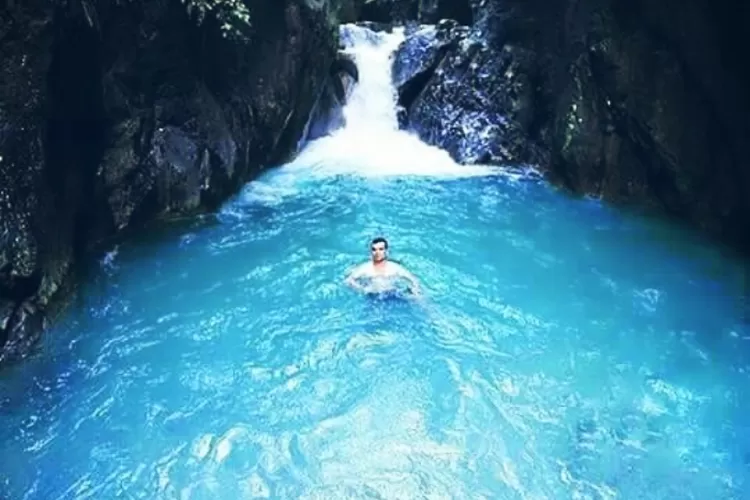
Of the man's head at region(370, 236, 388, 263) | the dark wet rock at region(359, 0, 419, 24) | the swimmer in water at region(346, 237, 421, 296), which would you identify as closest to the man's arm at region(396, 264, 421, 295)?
the swimmer in water at region(346, 237, 421, 296)

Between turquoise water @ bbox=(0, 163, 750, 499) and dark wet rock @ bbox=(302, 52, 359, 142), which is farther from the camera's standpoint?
dark wet rock @ bbox=(302, 52, 359, 142)

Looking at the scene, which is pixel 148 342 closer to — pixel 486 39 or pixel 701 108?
pixel 701 108

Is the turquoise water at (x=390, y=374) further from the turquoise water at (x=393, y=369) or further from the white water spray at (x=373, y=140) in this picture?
the white water spray at (x=373, y=140)

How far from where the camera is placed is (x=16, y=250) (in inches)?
331

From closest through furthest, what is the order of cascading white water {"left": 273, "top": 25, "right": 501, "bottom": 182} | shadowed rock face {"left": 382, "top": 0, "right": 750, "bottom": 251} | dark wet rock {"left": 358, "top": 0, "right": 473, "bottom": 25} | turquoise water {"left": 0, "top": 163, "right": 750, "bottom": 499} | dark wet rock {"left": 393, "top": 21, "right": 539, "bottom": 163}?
1. turquoise water {"left": 0, "top": 163, "right": 750, "bottom": 499}
2. shadowed rock face {"left": 382, "top": 0, "right": 750, "bottom": 251}
3. cascading white water {"left": 273, "top": 25, "right": 501, "bottom": 182}
4. dark wet rock {"left": 393, "top": 21, "right": 539, "bottom": 163}
5. dark wet rock {"left": 358, "top": 0, "right": 473, "bottom": 25}

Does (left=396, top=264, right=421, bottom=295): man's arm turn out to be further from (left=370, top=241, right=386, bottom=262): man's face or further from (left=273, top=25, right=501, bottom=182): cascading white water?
(left=273, top=25, right=501, bottom=182): cascading white water

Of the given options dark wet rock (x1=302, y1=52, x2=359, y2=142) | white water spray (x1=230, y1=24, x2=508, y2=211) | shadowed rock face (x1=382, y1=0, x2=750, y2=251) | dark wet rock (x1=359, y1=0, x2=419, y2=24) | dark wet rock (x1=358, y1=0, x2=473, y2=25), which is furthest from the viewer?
dark wet rock (x1=359, y1=0, x2=419, y2=24)

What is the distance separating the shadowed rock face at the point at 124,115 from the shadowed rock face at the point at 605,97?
2.78 m

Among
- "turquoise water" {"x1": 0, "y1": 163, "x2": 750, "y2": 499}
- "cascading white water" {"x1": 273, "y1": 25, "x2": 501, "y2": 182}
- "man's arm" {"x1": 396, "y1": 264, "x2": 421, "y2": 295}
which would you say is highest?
"cascading white water" {"x1": 273, "y1": 25, "x2": 501, "y2": 182}

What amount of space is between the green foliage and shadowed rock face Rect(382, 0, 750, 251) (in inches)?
204

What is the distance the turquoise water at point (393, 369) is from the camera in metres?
6.67

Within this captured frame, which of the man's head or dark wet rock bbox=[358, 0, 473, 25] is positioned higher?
dark wet rock bbox=[358, 0, 473, 25]

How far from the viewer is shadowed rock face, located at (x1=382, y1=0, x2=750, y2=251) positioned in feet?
39.8

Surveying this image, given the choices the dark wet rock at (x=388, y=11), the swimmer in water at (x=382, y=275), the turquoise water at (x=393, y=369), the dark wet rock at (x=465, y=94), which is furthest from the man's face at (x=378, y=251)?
the dark wet rock at (x=388, y=11)
